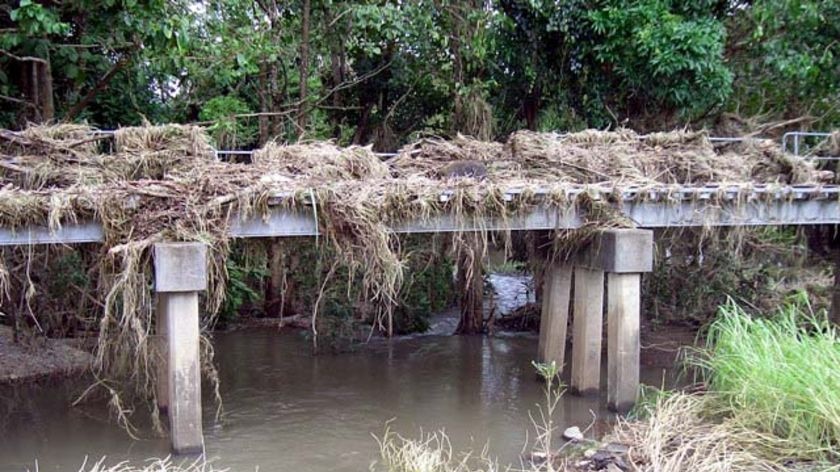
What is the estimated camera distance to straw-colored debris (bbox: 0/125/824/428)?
7234 millimetres

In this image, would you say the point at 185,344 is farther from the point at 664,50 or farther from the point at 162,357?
the point at 664,50

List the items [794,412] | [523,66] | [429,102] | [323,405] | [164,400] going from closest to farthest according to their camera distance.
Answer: [794,412] < [164,400] < [323,405] < [523,66] < [429,102]

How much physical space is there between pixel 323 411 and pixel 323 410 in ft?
0.16

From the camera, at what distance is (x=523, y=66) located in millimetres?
14195

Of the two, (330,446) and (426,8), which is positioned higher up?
(426,8)

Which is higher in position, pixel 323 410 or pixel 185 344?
pixel 185 344

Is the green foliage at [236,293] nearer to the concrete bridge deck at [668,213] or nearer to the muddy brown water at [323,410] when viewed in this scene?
the muddy brown water at [323,410]

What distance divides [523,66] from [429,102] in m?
2.07

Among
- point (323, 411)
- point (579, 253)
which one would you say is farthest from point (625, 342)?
point (323, 411)

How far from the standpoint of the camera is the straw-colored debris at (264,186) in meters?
7.23

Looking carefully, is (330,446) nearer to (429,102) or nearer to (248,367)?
(248,367)

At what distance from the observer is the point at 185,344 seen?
24.1 ft

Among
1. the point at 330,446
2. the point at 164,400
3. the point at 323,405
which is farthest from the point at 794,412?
the point at 164,400

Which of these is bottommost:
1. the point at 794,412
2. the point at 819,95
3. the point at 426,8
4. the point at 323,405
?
the point at 323,405
